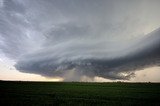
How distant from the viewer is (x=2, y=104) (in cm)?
2717

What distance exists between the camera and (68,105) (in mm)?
26484

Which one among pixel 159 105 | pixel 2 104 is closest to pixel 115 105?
pixel 159 105

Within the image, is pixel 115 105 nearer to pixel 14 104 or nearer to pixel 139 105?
pixel 139 105

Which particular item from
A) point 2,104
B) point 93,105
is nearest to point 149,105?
point 93,105

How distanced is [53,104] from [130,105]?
10.3 meters

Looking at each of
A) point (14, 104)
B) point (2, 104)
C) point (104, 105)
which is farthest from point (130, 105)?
point (2, 104)

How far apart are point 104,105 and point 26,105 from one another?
10.2 m

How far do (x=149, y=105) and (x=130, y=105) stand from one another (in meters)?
2.56

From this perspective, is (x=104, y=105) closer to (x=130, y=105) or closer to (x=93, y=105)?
(x=93, y=105)

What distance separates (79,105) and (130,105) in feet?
22.4

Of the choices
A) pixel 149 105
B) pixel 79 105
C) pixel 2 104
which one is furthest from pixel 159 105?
pixel 2 104

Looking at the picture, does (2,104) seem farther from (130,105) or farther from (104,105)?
(130,105)

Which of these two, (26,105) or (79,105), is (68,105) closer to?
(79,105)

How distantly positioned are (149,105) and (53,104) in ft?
42.3
